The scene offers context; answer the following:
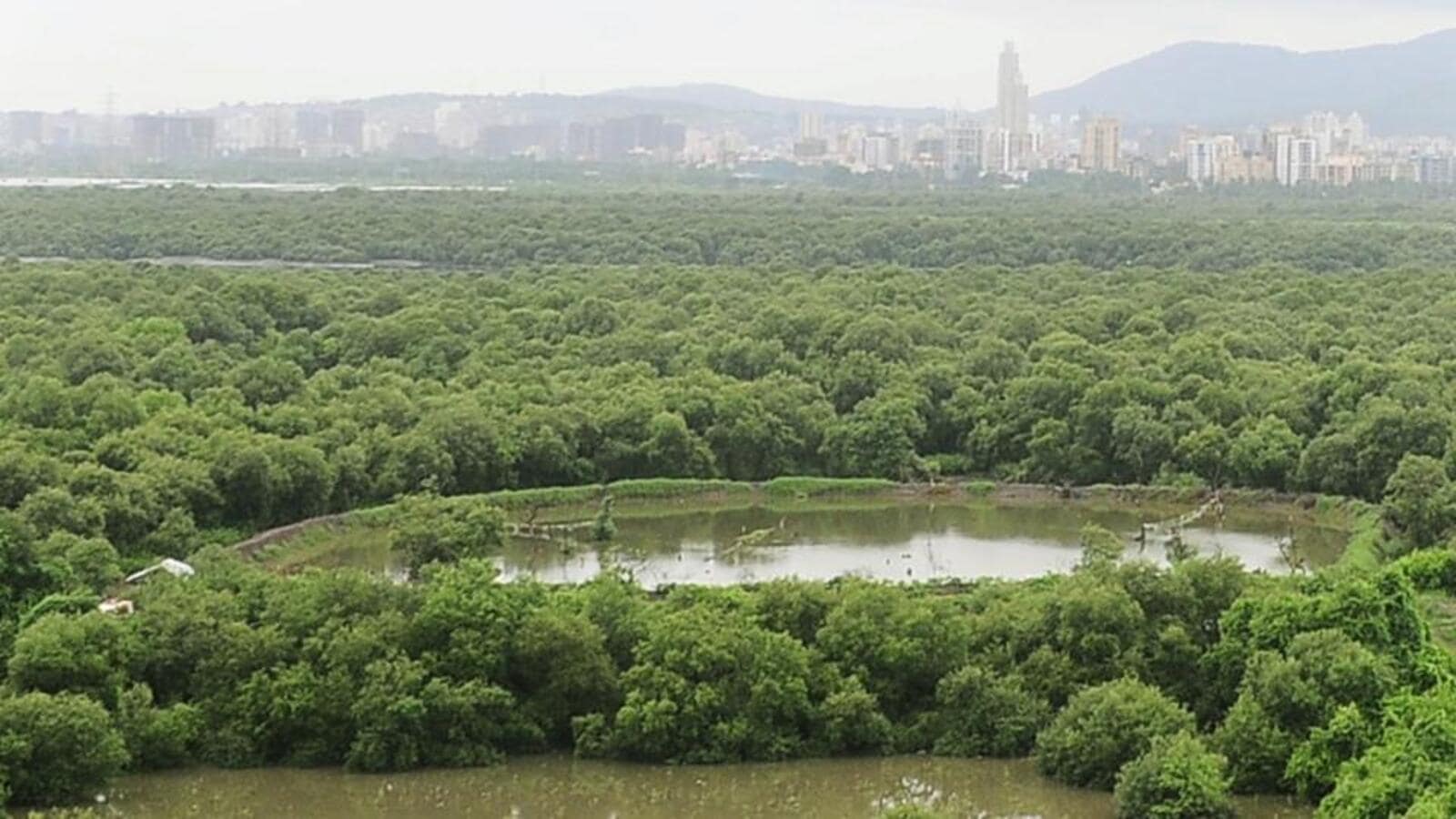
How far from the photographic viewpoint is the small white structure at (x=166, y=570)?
62.9 feet

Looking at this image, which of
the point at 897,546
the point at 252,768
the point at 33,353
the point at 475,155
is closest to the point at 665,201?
the point at 33,353

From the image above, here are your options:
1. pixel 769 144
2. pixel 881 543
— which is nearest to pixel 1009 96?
pixel 769 144

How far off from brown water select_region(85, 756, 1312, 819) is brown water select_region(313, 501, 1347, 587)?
6.11 metres

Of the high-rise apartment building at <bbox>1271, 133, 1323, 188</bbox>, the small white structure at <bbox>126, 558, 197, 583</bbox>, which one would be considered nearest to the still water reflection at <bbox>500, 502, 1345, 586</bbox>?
the small white structure at <bbox>126, 558, 197, 583</bbox>

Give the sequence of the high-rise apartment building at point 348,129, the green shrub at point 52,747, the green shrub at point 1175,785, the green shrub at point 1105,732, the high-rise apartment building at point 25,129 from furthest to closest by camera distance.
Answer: the high-rise apartment building at point 25,129 → the high-rise apartment building at point 348,129 → the green shrub at point 1105,732 → the green shrub at point 52,747 → the green shrub at point 1175,785

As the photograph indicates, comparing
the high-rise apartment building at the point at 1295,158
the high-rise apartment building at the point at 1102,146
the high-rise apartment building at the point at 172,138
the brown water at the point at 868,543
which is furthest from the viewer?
the high-rise apartment building at the point at 172,138

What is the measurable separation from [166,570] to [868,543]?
8800 millimetres

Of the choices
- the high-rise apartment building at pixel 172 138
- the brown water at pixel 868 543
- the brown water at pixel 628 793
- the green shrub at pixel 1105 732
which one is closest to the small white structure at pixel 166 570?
the brown water at pixel 868 543

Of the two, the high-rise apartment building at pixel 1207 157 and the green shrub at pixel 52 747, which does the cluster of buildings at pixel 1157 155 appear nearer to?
the high-rise apartment building at pixel 1207 157

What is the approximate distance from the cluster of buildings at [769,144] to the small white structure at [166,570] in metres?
81.9

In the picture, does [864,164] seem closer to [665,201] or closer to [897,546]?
[665,201]

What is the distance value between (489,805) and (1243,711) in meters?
5.57

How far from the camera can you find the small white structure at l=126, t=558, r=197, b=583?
62.9 feet

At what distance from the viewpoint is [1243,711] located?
581 inches
